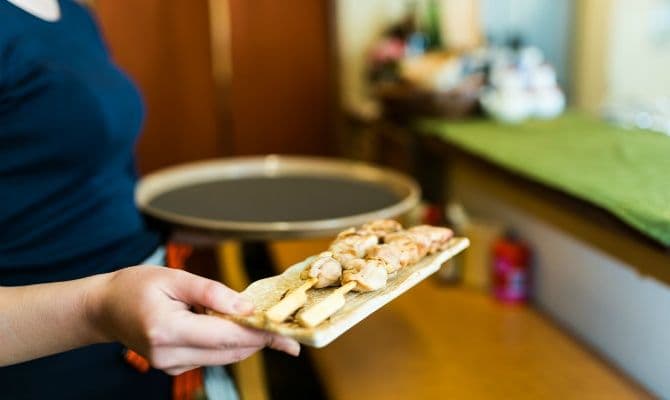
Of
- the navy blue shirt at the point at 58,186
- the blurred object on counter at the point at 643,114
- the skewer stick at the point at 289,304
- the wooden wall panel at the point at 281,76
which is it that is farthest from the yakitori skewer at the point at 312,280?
the wooden wall panel at the point at 281,76

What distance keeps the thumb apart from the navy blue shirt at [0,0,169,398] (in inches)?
12.3

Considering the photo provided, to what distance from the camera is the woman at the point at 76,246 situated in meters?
0.56

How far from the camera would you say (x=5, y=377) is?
759mm

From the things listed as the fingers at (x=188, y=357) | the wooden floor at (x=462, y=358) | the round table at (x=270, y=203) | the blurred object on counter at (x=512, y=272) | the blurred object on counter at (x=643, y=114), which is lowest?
the wooden floor at (x=462, y=358)

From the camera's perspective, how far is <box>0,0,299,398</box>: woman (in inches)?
21.9

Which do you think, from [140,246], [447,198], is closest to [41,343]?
[140,246]

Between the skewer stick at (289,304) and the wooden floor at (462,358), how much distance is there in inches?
18.8

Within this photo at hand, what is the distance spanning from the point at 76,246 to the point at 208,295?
0.36 metres

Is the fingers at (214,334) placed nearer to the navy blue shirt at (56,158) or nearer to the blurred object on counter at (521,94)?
the navy blue shirt at (56,158)

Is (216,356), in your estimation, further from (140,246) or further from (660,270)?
(660,270)

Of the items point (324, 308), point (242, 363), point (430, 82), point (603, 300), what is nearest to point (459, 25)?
point (430, 82)

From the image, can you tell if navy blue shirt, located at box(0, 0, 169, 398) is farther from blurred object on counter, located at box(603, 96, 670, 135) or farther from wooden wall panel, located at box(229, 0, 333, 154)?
wooden wall panel, located at box(229, 0, 333, 154)

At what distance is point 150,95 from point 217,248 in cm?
122

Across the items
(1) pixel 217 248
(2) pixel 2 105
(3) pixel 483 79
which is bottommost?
(1) pixel 217 248
